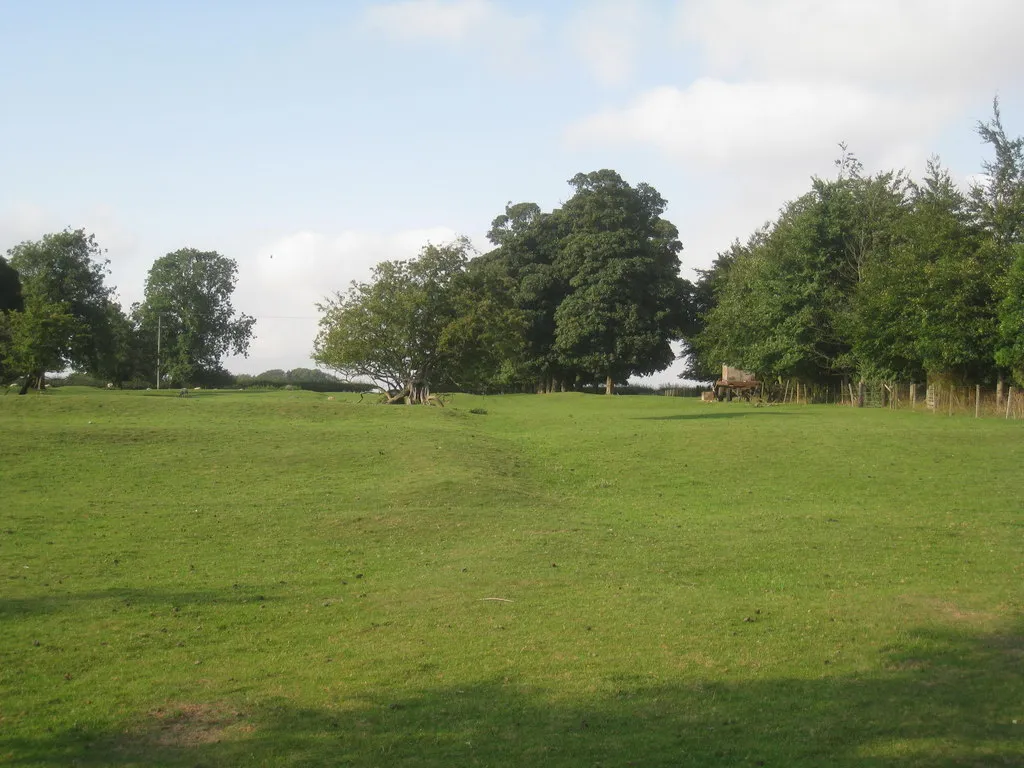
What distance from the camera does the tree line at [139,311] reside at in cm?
7281

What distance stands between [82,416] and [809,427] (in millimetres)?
27682

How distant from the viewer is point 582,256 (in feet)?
244

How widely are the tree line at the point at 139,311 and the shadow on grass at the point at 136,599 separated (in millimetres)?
44827

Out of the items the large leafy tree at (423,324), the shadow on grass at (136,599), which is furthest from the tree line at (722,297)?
the shadow on grass at (136,599)

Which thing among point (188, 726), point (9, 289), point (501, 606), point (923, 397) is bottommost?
point (188, 726)

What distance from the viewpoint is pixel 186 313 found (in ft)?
300

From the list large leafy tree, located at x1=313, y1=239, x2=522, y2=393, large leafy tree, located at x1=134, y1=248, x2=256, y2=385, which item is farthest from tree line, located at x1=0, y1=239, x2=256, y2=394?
large leafy tree, located at x1=313, y1=239, x2=522, y2=393

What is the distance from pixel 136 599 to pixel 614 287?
61097 mm

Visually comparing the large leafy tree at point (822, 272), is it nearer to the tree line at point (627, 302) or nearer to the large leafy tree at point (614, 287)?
the tree line at point (627, 302)

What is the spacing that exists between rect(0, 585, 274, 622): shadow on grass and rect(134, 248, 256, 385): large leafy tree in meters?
82.8

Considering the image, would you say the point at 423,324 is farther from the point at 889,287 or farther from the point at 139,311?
the point at 139,311

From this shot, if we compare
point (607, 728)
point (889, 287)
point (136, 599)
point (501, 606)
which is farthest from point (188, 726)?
point (889, 287)

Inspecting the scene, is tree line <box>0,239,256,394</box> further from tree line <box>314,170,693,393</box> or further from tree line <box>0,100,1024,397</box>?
tree line <box>314,170,693,393</box>

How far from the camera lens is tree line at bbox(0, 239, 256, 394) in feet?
239
